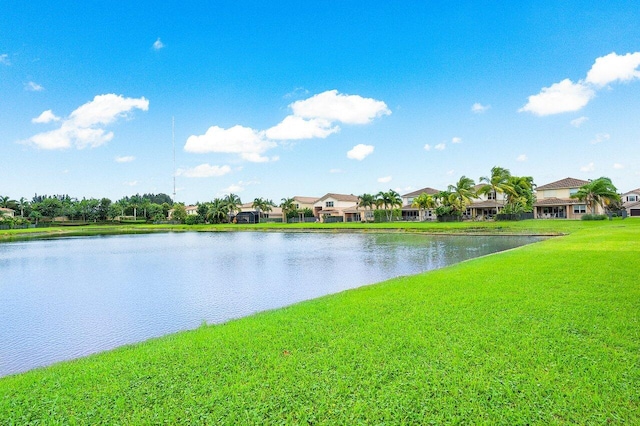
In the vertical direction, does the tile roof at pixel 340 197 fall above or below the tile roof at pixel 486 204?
above

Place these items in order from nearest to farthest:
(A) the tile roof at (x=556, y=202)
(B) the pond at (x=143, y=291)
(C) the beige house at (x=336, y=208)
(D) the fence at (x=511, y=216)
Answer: (B) the pond at (x=143, y=291), (D) the fence at (x=511, y=216), (A) the tile roof at (x=556, y=202), (C) the beige house at (x=336, y=208)

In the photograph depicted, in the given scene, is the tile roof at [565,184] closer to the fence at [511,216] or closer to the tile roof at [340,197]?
the fence at [511,216]

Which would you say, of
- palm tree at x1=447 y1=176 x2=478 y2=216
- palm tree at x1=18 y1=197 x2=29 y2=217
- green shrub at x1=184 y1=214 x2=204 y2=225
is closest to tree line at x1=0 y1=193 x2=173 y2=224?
palm tree at x1=18 y1=197 x2=29 y2=217

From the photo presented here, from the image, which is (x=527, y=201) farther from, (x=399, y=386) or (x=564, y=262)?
(x=399, y=386)

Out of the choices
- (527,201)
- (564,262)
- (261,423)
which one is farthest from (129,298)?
(527,201)

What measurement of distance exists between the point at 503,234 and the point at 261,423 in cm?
3569

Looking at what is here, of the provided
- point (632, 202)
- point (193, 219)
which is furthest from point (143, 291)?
point (632, 202)

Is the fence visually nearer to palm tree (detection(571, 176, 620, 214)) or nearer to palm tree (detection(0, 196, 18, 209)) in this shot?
palm tree (detection(571, 176, 620, 214))

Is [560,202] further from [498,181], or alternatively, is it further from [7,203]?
[7,203]

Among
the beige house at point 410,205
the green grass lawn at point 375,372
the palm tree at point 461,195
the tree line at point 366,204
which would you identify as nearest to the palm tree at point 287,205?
the tree line at point 366,204

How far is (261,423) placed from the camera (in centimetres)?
361

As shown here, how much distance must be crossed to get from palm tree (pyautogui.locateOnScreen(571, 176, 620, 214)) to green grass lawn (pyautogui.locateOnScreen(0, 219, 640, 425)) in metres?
42.8

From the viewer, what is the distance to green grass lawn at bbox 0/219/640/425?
374 cm

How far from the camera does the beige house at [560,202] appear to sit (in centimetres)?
4800
